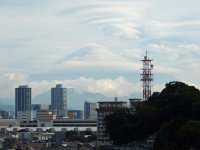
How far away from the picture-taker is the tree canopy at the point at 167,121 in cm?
7075

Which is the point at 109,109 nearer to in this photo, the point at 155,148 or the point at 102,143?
the point at 102,143

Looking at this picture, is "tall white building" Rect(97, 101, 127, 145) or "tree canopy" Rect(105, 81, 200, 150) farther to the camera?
"tall white building" Rect(97, 101, 127, 145)

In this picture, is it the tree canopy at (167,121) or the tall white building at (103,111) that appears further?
the tall white building at (103,111)

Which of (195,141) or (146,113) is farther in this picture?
(146,113)

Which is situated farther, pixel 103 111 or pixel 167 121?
pixel 103 111

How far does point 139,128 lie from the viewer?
300 ft

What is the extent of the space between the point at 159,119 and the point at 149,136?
11.2 metres

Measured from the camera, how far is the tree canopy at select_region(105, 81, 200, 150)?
70750mm

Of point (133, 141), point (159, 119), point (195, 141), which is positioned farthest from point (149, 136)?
point (195, 141)

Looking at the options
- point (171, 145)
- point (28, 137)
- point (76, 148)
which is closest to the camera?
point (171, 145)

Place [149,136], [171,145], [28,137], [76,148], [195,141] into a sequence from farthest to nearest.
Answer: [28,137], [76,148], [149,136], [171,145], [195,141]

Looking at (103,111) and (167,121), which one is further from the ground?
(103,111)

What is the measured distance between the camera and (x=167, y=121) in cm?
8388

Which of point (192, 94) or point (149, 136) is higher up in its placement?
point (192, 94)
